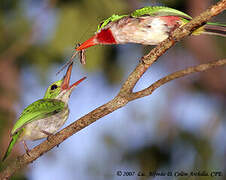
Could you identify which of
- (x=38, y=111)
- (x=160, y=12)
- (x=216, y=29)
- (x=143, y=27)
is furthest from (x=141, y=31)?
(x=38, y=111)

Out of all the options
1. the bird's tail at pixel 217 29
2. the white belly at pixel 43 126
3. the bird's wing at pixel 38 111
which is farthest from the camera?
the white belly at pixel 43 126

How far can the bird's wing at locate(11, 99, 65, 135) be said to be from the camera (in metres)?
3.16

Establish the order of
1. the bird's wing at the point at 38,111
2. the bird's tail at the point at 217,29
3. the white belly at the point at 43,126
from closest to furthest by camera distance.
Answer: the bird's tail at the point at 217,29 → the bird's wing at the point at 38,111 → the white belly at the point at 43,126

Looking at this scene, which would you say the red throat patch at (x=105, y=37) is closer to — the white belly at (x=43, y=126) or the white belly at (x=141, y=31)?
the white belly at (x=141, y=31)

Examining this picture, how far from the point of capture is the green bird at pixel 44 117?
3.23m

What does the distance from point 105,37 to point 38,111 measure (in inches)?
35.3

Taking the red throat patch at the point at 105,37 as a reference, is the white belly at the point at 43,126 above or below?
below

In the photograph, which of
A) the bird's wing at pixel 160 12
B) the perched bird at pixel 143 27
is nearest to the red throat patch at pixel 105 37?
the perched bird at pixel 143 27

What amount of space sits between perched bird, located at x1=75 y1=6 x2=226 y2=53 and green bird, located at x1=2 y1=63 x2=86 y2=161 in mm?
405

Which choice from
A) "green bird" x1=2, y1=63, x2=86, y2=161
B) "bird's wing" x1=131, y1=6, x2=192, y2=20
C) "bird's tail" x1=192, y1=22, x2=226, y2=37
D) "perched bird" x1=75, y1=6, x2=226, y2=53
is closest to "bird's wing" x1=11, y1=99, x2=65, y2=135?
"green bird" x1=2, y1=63, x2=86, y2=161

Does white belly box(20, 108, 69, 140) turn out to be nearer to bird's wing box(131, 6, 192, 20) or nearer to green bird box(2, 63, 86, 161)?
green bird box(2, 63, 86, 161)

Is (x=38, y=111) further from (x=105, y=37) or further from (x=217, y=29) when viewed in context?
(x=217, y=29)

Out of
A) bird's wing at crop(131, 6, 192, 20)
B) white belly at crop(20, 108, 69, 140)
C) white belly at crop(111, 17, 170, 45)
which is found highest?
bird's wing at crop(131, 6, 192, 20)

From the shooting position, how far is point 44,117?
3.46 m
